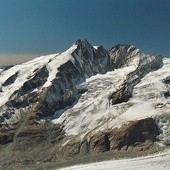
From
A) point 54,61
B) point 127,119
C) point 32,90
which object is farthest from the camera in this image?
point 54,61

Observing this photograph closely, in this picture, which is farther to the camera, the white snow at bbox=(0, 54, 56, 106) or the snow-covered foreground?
the white snow at bbox=(0, 54, 56, 106)

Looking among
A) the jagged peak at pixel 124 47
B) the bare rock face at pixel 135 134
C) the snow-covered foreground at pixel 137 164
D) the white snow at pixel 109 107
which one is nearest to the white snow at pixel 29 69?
the white snow at pixel 109 107

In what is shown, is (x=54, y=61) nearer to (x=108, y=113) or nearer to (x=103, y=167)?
(x=108, y=113)

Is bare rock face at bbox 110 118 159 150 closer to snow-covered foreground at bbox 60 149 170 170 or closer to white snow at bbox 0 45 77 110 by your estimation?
snow-covered foreground at bbox 60 149 170 170

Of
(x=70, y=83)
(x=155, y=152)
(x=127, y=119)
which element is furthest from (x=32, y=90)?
(x=155, y=152)

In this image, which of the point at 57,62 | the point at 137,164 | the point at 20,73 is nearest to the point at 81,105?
the point at 57,62

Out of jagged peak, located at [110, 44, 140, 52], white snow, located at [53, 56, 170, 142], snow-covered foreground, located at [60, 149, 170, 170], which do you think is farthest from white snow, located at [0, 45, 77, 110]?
snow-covered foreground, located at [60, 149, 170, 170]

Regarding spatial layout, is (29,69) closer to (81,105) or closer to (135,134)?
(81,105)
